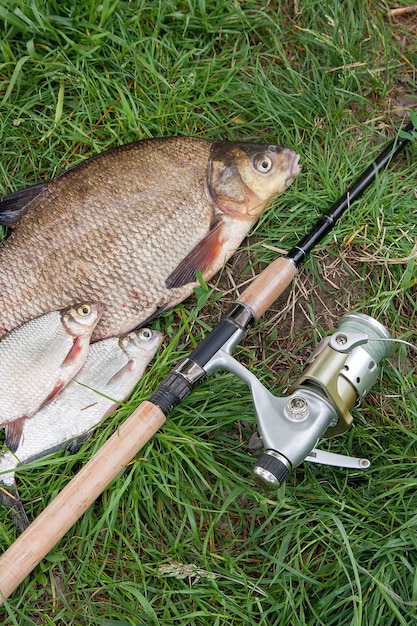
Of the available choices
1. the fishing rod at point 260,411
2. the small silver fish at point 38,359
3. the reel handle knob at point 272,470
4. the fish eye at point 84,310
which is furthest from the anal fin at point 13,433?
the reel handle knob at point 272,470

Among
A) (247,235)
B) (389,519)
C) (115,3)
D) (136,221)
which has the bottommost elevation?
(389,519)

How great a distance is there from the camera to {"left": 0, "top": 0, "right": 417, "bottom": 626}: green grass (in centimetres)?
281

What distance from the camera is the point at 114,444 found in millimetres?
2711

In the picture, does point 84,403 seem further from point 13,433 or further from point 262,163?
point 262,163

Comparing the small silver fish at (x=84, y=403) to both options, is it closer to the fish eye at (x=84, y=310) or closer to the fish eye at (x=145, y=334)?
the fish eye at (x=145, y=334)

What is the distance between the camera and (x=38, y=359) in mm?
2979

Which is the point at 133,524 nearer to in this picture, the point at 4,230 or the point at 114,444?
the point at 114,444

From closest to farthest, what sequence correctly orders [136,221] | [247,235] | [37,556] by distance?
[37,556] → [136,221] → [247,235]

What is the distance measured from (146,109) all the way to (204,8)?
1.93ft

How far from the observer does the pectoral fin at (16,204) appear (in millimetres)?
3174

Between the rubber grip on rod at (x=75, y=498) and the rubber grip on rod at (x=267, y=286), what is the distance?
565mm

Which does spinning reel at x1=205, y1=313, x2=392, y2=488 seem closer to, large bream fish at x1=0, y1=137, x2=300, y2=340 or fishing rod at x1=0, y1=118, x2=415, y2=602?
fishing rod at x1=0, y1=118, x2=415, y2=602

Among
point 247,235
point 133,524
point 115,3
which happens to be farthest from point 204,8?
point 133,524

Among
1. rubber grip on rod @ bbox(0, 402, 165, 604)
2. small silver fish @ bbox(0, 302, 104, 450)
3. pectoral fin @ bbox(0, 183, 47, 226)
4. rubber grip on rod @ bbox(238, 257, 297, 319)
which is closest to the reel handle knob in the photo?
rubber grip on rod @ bbox(0, 402, 165, 604)
